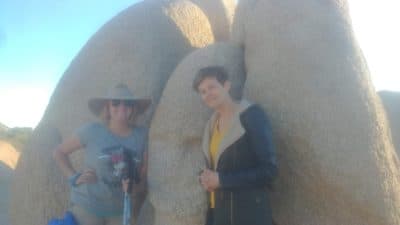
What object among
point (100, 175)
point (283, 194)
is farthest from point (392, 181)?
point (100, 175)

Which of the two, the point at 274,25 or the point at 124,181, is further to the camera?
the point at 274,25

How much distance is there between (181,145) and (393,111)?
390cm

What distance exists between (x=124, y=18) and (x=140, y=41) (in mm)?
470

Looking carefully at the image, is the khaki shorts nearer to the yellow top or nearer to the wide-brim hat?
the wide-brim hat

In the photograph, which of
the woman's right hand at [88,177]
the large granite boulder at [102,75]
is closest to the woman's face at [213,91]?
the woman's right hand at [88,177]

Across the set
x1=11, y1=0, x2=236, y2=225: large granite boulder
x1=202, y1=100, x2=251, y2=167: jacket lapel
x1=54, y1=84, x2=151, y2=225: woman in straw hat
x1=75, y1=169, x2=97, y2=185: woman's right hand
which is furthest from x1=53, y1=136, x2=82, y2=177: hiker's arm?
x1=202, y1=100, x2=251, y2=167: jacket lapel

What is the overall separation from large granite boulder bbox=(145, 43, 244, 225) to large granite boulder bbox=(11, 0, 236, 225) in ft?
1.89

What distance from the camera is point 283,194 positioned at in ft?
12.3

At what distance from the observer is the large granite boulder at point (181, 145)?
388cm

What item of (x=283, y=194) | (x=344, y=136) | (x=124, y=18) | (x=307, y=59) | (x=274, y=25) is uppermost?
(x=124, y=18)

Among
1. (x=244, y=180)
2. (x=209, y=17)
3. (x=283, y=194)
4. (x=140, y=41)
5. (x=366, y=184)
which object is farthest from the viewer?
(x=209, y=17)

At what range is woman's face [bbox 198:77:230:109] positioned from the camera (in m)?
3.06

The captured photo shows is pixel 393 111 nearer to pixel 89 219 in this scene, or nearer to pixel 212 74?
pixel 212 74

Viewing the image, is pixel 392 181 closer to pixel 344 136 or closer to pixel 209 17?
pixel 344 136
